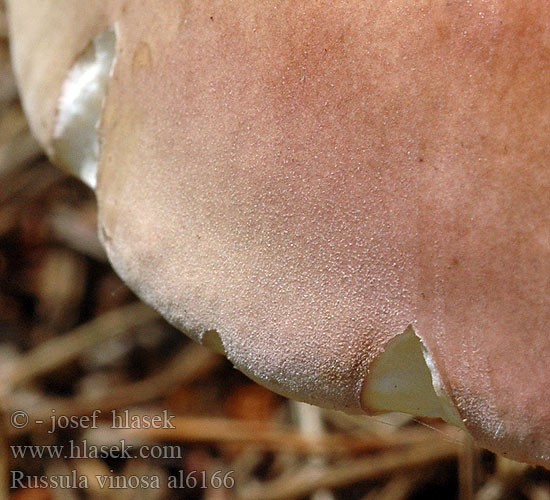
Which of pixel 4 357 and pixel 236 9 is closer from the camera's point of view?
pixel 236 9

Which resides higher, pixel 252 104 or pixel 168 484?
pixel 252 104

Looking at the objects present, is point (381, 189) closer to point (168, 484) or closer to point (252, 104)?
point (252, 104)

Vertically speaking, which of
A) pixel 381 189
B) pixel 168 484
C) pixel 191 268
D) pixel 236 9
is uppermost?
pixel 236 9

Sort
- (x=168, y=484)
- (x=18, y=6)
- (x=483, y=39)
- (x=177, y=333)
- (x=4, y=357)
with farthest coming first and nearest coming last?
(x=177, y=333)
(x=4, y=357)
(x=168, y=484)
(x=18, y=6)
(x=483, y=39)

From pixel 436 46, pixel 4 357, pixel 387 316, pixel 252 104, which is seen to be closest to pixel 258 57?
pixel 252 104

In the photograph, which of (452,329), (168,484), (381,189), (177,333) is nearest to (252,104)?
(381,189)

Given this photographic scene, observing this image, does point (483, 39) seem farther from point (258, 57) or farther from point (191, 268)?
point (191, 268)

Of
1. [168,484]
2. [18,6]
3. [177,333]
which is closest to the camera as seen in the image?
[18,6]
